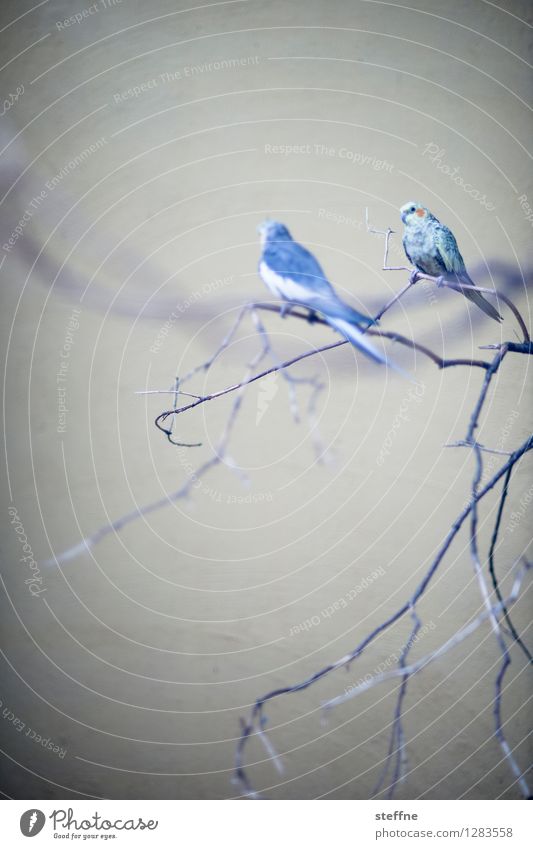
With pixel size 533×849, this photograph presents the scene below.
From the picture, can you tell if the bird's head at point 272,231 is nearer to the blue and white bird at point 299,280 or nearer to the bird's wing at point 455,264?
the blue and white bird at point 299,280

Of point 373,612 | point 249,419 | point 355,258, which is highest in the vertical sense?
point 355,258

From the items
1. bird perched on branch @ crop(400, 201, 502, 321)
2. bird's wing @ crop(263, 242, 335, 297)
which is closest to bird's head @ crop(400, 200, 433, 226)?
bird perched on branch @ crop(400, 201, 502, 321)

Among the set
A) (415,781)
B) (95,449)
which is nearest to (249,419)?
(95,449)

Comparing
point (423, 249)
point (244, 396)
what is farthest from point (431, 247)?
point (244, 396)

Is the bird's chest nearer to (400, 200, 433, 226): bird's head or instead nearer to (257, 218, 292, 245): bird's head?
(400, 200, 433, 226): bird's head

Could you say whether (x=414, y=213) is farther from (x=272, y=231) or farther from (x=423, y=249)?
(x=272, y=231)

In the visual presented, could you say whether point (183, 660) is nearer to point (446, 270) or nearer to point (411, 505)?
point (411, 505)
